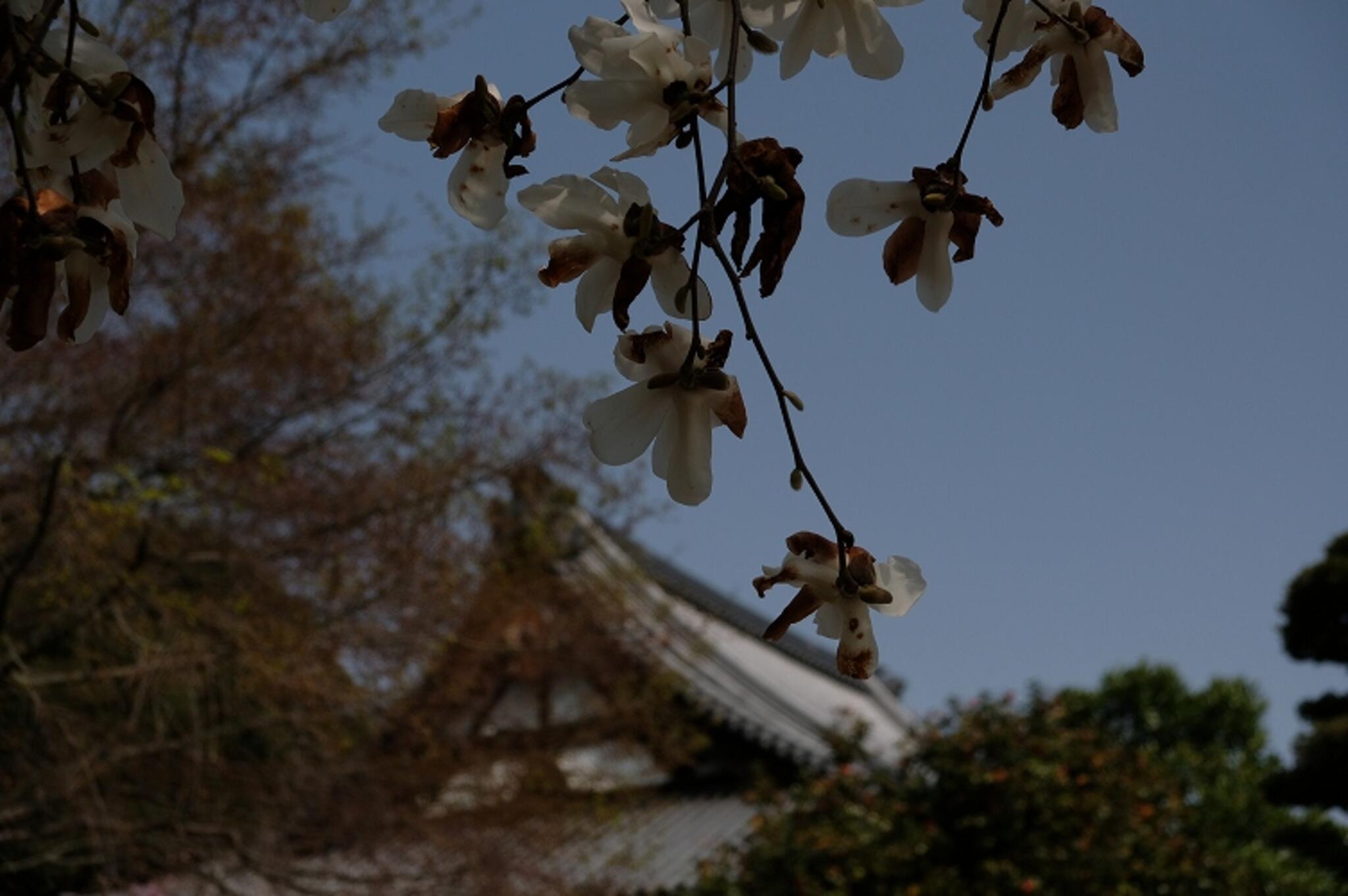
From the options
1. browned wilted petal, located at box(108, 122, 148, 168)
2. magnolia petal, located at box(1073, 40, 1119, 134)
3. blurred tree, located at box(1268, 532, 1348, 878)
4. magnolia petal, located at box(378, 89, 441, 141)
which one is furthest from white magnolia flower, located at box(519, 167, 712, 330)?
blurred tree, located at box(1268, 532, 1348, 878)

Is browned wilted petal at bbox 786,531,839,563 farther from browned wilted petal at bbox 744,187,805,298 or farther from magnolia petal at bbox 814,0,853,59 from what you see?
magnolia petal at bbox 814,0,853,59

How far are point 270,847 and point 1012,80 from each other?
5.06 m

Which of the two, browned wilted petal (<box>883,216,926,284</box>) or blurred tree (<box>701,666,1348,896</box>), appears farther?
blurred tree (<box>701,666,1348,896</box>)

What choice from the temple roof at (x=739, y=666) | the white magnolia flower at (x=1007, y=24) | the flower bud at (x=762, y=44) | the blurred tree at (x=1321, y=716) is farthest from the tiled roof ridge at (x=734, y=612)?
the flower bud at (x=762, y=44)

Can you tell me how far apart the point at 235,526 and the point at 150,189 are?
474 centimetres

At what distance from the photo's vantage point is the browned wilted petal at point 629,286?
2.68 ft

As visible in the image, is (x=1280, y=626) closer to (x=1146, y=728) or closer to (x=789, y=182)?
(x=789, y=182)

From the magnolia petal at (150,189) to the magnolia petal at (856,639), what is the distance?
45 cm

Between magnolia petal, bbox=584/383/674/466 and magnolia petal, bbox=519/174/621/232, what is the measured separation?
10 centimetres

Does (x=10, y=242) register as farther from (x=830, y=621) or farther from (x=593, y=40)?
(x=830, y=621)

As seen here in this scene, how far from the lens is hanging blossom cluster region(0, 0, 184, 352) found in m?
0.80

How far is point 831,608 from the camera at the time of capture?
0.88m

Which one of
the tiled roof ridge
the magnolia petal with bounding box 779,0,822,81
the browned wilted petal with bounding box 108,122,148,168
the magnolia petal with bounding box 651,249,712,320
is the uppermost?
the tiled roof ridge

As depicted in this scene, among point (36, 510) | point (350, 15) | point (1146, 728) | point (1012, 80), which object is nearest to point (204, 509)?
point (36, 510)
